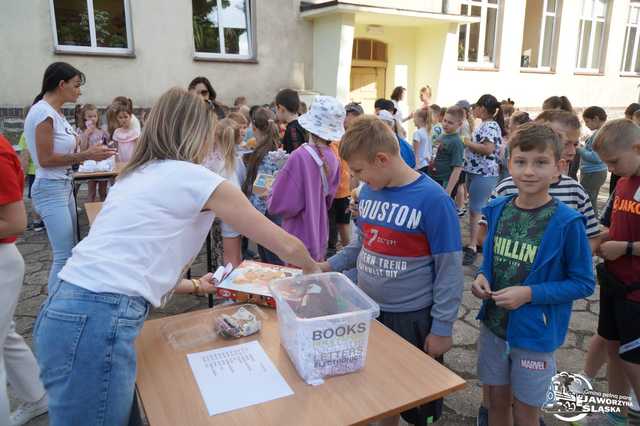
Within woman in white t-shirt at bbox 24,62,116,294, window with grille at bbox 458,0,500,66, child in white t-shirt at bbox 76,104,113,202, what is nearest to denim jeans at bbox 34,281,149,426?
woman in white t-shirt at bbox 24,62,116,294

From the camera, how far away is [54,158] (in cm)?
314

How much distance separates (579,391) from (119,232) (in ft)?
8.29

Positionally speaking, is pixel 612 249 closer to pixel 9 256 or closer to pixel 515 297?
pixel 515 297

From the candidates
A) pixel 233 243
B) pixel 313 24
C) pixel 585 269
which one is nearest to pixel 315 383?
pixel 585 269

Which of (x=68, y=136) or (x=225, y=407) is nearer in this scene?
(x=225, y=407)

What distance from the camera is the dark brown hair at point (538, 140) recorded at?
1.74 m

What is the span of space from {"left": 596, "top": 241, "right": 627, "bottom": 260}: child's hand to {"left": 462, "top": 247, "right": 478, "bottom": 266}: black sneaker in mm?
2647

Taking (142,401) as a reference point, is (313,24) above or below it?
above

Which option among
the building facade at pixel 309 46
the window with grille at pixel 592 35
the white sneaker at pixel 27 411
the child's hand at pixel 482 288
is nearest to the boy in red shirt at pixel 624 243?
the child's hand at pixel 482 288

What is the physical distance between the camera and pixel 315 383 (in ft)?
4.35

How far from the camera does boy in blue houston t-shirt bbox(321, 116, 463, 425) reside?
1716mm

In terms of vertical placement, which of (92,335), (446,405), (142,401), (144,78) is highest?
(144,78)

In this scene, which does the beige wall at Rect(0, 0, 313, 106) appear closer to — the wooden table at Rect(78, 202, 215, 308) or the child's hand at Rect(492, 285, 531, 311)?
the wooden table at Rect(78, 202, 215, 308)

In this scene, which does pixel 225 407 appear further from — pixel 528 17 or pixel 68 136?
pixel 528 17
